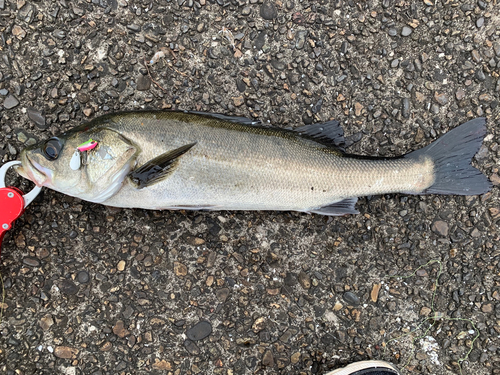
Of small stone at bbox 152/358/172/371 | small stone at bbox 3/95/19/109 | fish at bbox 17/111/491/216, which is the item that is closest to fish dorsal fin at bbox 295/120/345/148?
fish at bbox 17/111/491/216

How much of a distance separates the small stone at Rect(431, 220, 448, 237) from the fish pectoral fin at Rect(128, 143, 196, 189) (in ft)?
8.32

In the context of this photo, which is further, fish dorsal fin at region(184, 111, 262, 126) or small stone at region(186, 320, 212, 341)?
small stone at region(186, 320, 212, 341)

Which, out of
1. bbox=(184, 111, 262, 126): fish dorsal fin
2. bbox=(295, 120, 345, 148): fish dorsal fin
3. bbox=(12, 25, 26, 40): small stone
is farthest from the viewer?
bbox=(12, 25, 26, 40): small stone

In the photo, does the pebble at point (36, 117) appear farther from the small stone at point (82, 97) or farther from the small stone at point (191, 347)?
the small stone at point (191, 347)

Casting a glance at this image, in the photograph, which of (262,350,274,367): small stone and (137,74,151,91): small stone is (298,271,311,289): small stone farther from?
(137,74,151,91): small stone

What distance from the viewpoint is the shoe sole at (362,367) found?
10.3 ft

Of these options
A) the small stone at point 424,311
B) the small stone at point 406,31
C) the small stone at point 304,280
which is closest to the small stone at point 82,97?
the small stone at point 304,280

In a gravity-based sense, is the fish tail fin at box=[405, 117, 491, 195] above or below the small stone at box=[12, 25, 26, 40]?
below

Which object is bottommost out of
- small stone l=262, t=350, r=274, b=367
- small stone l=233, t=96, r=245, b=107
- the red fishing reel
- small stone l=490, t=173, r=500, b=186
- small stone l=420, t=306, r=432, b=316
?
small stone l=420, t=306, r=432, b=316

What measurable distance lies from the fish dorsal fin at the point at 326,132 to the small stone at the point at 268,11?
47.9 inches

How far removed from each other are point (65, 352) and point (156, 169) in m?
2.06

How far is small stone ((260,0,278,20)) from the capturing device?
3.19m

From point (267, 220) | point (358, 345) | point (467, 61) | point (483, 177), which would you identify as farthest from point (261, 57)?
point (358, 345)

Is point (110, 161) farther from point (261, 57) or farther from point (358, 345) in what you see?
point (358, 345)
